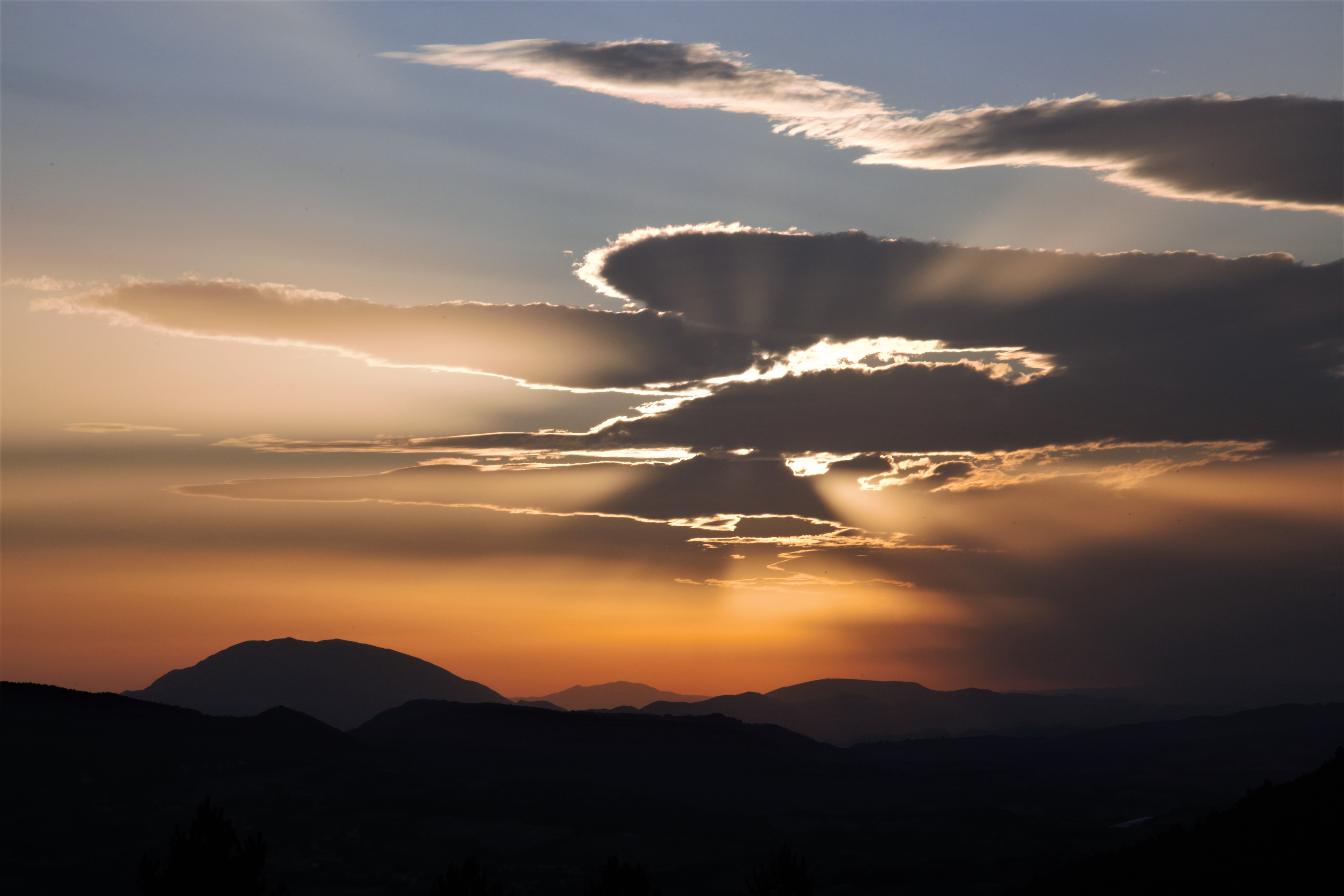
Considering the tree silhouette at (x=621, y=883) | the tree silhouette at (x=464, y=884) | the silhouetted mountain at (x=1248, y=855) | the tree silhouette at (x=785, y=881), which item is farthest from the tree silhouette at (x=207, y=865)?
the silhouetted mountain at (x=1248, y=855)

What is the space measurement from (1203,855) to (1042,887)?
69.5ft

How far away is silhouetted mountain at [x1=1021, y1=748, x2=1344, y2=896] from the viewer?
9156 centimetres

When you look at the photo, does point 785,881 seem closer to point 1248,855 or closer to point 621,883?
point 621,883

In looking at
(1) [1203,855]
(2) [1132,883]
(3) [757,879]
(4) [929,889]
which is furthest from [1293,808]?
(4) [929,889]

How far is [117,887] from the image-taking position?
647 feet

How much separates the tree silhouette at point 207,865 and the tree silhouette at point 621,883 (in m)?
22.5

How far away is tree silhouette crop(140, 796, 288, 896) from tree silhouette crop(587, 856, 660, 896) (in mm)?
22520

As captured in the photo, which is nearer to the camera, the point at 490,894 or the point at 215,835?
the point at 215,835

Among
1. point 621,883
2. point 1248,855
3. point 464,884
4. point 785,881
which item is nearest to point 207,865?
point 464,884

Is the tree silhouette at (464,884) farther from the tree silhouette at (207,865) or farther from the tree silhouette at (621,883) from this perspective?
the tree silhouette at (207,865)

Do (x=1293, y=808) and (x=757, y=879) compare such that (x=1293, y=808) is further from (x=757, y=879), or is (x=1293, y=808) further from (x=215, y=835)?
(x=215, y=835)

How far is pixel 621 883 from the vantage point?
247 ft

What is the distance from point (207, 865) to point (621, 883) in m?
29.3

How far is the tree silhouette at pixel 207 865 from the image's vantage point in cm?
6950
